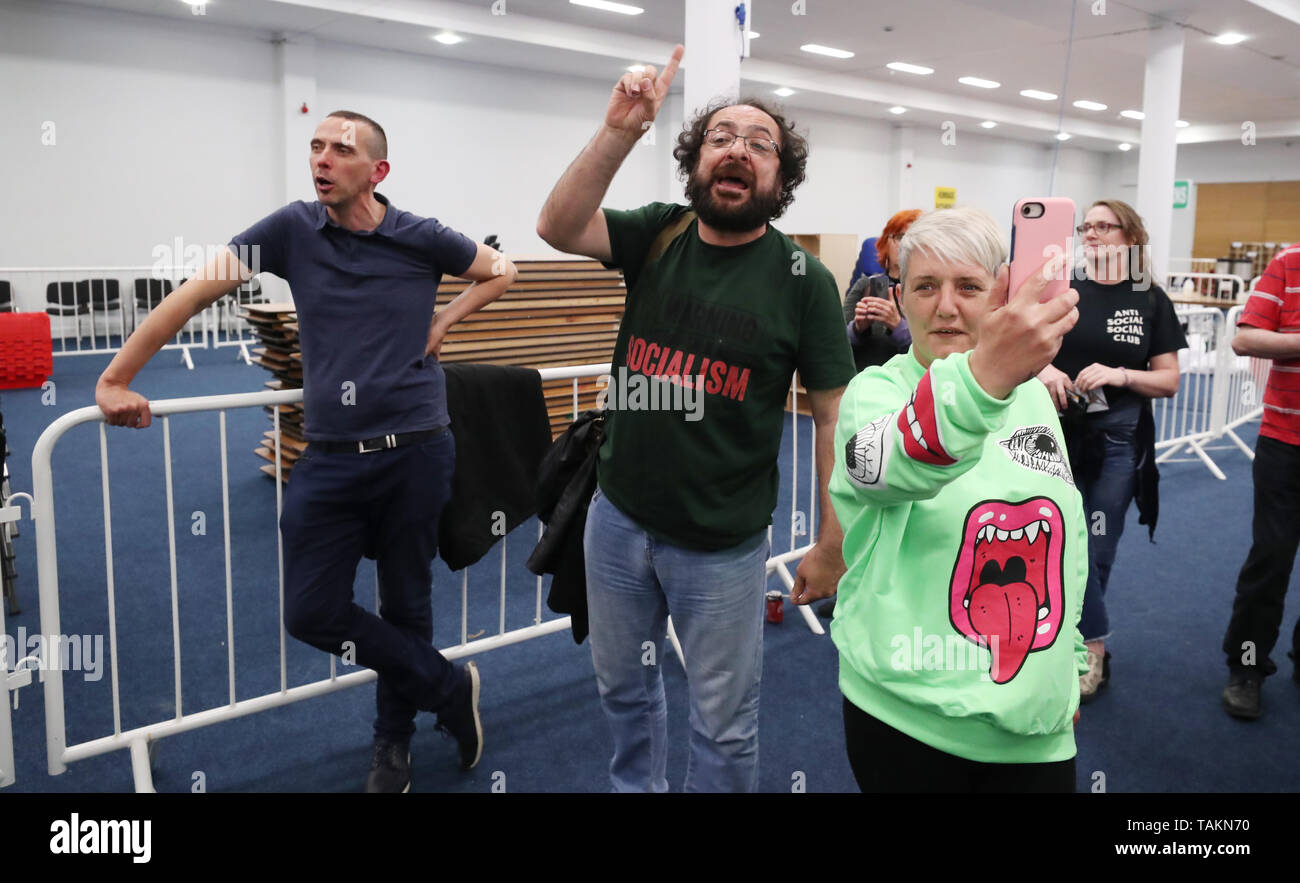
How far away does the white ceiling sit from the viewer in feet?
34.8

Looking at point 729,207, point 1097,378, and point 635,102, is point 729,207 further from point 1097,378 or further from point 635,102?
point 1097,378

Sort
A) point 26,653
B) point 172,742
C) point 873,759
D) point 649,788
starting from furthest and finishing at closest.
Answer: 1. point 26,653
2. point 172,742
3. point 649,788
4. point 873,759

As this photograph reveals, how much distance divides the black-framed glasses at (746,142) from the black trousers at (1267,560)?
2.31 m

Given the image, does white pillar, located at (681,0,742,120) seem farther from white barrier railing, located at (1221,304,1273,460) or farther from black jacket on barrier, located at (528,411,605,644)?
white barrier railing, located at (1221,304,1273,460)

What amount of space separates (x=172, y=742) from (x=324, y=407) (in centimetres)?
141

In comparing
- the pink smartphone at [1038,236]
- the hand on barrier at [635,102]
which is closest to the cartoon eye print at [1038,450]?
the pink smartphone at [1038,236]

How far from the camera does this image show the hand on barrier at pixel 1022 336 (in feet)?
3.15

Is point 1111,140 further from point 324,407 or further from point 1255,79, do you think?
point 324,407

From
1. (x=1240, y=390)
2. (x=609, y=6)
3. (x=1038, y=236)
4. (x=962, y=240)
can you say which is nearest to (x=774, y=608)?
(x=962, y=240)

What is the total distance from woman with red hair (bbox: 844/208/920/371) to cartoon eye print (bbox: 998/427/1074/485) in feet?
7.70

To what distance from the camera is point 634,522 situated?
6.77 feet

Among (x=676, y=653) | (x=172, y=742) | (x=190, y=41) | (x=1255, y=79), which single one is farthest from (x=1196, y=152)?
(x=172, y=742)
